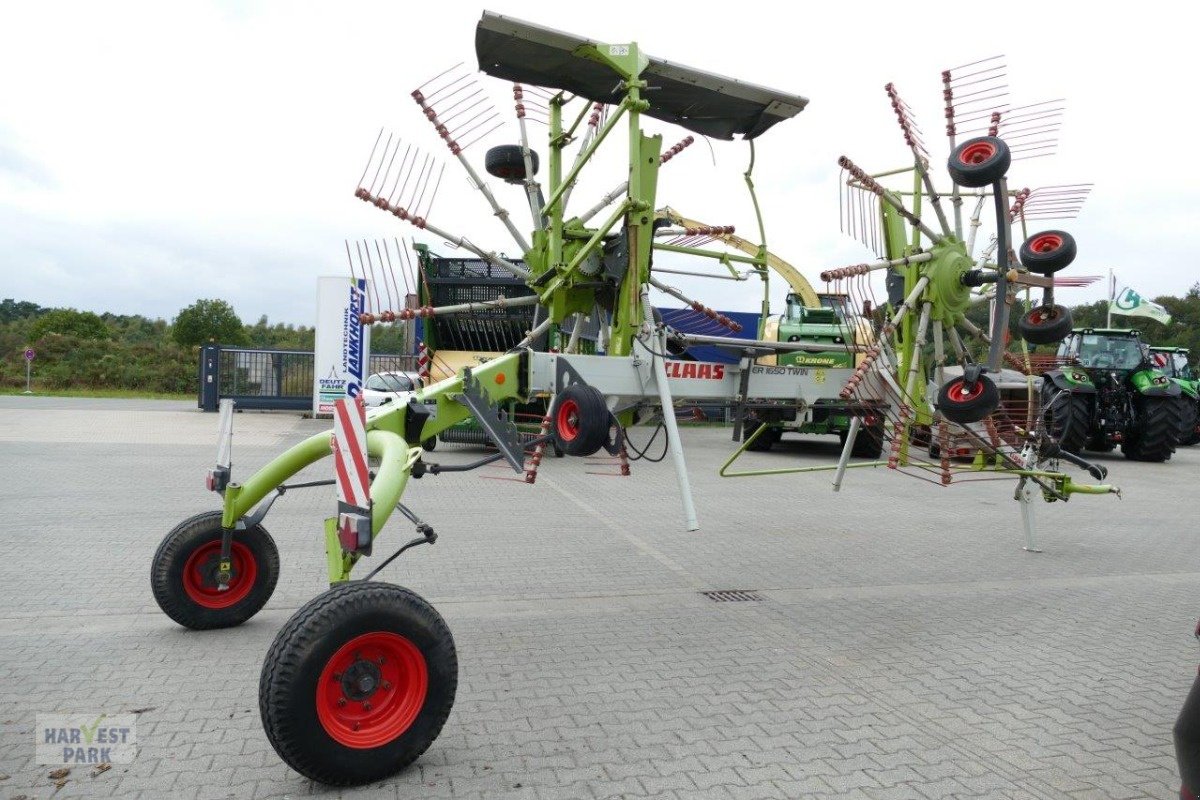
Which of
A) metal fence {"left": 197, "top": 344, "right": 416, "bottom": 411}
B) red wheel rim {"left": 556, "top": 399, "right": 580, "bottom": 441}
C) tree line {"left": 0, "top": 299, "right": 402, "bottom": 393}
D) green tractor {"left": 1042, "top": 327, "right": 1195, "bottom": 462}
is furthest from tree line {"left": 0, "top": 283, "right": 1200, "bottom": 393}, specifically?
red wheel rim {"left": 556, "top": 399, "right": 580, "bottom": 441}

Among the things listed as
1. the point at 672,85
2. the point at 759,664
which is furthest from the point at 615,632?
the point at 672,85

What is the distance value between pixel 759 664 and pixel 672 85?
12.1ft

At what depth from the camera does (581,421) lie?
16.4ft

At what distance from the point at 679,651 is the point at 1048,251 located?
358cm

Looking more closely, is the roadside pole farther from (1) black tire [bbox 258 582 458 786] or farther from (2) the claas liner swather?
(1) black tire [bbox 258 582 458 786]

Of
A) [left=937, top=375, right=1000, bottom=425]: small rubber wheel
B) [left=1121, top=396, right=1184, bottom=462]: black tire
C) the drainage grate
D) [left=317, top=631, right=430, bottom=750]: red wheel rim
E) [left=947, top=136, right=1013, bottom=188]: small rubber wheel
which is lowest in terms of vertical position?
the drainage grate

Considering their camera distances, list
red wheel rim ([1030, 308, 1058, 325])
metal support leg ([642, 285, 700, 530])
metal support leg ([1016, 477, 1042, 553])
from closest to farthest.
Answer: metal support leg ([642, 285, 700, 530]), red wheel rim ([1030, 308, 1058, 325]), metal support leg ([1016, 477, 1042, 553])

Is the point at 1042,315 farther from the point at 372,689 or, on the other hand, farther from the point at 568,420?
the point at 372,689

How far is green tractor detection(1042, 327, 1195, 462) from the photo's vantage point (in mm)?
17484

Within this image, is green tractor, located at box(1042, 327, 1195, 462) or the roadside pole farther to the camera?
the roadside pole

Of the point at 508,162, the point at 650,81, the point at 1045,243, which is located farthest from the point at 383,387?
the point at 1045,243

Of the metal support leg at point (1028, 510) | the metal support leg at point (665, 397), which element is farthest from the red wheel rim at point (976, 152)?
the metal support leg at point (1028, 510)

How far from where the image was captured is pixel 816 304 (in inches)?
665

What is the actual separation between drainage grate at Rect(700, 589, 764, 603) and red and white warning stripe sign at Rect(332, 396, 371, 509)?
3.31 meters
